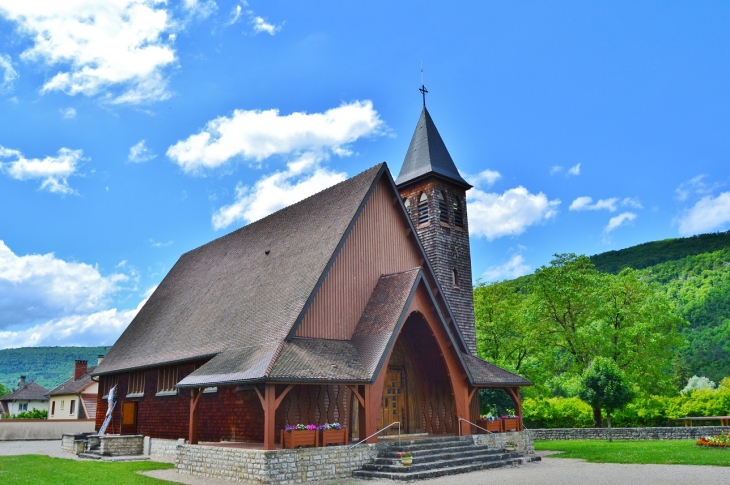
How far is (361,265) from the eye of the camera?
21031mm

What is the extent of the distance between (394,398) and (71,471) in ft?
33.4

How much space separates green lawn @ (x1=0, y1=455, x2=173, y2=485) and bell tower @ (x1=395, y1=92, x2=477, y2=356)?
14263 millimetres

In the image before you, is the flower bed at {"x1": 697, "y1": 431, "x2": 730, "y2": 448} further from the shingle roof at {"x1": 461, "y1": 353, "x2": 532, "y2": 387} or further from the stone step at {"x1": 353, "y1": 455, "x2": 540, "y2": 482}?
the stone step at {"x1": 353, "y1": 455, "x2": 540, "y2": 482}

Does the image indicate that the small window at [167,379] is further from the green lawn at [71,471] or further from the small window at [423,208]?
the small window at [423,208]

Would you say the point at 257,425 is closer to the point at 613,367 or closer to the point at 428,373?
the point at 428,373

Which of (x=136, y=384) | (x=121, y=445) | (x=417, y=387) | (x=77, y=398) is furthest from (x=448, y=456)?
(x=77, y=398)

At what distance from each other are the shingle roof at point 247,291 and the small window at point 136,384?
576mm

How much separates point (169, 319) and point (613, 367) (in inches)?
770

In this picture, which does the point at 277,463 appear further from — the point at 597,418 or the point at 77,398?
the point at 77,398

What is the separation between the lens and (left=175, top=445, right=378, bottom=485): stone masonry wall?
14547mm

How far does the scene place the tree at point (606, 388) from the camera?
995 inches

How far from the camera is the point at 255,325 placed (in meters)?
19.5

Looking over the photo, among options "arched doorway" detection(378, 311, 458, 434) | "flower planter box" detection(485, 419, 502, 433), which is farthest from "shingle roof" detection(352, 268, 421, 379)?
"flower planter box" detection(485, 419, 502, 433)

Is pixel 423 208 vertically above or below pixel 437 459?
above
